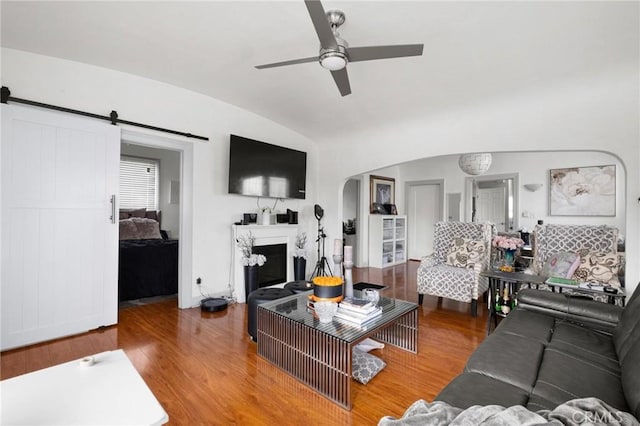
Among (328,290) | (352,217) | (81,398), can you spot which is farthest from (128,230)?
(352,217)

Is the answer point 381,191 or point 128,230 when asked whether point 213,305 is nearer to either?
point 128,230

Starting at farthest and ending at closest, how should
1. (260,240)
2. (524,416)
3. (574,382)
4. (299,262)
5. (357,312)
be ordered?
(299,262), (260,240), (357,312), (574,382), (524,416)

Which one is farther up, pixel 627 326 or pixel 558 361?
pixel 627 326

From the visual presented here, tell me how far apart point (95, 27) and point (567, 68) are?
4.04 m

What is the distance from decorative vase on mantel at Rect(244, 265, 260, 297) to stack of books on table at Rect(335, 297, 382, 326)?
210 cm

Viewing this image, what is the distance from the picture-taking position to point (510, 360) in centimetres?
150

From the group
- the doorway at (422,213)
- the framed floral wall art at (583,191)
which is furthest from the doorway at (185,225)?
the framed floral wall art at (583,191)

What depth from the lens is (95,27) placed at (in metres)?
2.42

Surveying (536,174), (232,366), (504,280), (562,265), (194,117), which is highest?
(194,117)

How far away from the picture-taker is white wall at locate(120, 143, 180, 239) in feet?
20.3

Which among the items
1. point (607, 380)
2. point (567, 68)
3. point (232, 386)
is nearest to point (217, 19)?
point (232, 386)

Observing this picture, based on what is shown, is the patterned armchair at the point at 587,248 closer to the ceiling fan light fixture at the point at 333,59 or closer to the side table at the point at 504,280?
the side table at the point at 504,280

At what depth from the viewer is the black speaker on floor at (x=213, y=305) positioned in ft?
11.8

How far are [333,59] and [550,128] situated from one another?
8.62ft
